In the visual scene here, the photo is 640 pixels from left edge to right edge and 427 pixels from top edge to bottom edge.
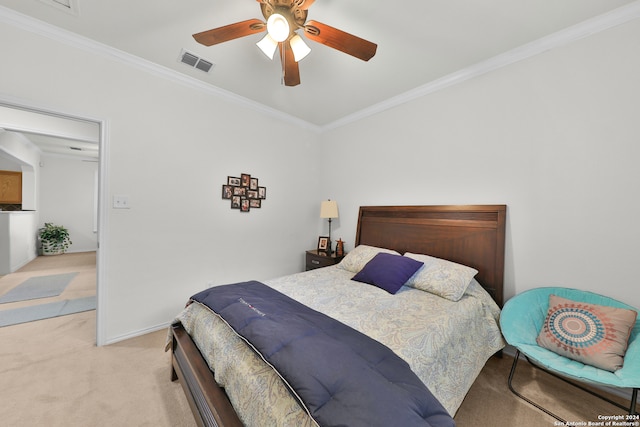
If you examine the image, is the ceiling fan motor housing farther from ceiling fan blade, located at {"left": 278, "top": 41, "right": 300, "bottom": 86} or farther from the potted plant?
the potted plant

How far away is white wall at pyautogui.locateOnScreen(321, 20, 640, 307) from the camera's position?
1.70 meters

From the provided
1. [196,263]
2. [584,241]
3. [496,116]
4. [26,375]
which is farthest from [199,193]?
[584,241]

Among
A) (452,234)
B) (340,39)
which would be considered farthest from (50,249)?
(452,234)

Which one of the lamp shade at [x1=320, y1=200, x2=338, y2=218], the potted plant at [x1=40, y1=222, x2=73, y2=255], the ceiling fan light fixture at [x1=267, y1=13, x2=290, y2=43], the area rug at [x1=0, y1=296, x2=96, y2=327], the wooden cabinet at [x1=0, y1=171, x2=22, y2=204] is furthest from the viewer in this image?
the potted plant at [x1=40, y1=222, x2=73, y2=255]

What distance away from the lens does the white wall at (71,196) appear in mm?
5965

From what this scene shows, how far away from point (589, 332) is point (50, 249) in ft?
30.7

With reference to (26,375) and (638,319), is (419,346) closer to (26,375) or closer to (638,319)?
(638,319)

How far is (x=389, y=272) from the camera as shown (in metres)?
2.17

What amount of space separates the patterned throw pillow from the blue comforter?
4.38 ft

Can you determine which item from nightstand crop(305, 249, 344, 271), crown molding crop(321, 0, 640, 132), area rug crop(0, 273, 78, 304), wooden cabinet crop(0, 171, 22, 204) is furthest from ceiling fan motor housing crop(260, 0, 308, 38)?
wooden cabinet crop(0, 171, 22, 204)

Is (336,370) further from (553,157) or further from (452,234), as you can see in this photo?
(553,157)

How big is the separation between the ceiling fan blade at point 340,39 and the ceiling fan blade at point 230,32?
0.31m

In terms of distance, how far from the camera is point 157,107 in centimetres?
248

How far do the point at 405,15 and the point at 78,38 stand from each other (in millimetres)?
2713
